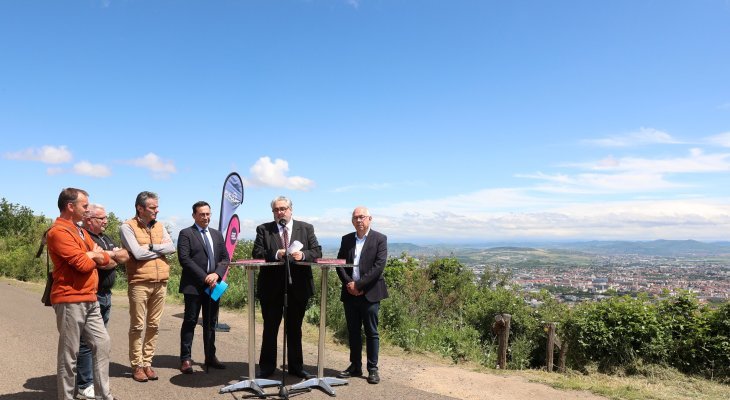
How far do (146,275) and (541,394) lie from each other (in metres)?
4.70

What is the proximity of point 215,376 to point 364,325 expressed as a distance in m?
1.87

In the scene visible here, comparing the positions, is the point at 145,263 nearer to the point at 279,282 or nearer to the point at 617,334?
the point at 279,282

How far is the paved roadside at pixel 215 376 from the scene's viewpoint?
5203mm

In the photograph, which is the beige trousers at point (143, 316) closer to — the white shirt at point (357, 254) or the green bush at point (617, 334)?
the white shirt at point (357, 254)

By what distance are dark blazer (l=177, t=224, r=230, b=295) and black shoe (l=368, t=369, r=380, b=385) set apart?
7.07 feet

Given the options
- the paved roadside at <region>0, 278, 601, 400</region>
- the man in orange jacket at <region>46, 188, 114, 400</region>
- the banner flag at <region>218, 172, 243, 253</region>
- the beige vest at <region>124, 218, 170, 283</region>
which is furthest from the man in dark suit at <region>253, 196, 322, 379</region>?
the banner flag at <region>218, 172, 243, 253</region>

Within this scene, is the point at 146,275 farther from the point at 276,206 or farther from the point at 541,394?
the point at 541,394

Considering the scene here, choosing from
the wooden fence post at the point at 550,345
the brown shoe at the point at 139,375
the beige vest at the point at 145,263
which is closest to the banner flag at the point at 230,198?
the beige vest at the point at 145,263

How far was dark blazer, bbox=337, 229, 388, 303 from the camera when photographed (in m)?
5.81

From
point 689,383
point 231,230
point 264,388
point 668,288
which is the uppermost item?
point 231,230

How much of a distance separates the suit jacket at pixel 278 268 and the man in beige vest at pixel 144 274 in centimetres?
102

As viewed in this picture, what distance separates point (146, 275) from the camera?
17.5ft

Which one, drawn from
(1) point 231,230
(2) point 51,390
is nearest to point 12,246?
(1) point 231,230

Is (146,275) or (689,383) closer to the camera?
(146,275)
